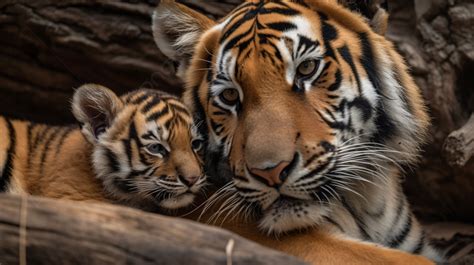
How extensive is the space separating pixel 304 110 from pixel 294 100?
0.06m

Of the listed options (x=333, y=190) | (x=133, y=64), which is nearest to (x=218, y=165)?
(x=333, y=190)

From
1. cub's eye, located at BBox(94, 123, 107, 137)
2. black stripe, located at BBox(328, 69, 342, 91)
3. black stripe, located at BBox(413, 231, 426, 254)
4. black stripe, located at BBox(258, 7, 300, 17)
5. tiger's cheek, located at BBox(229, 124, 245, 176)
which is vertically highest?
black stripe, located at BBox(258, 7, 300, 17)

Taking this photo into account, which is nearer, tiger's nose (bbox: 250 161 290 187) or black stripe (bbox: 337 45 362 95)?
tiger's nose (bbox: 250 161 290 187)

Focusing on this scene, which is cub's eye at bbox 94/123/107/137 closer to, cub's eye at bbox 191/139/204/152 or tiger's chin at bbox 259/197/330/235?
cub's eye at bbox 191/139/204/152

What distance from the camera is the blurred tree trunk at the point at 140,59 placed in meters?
4.08

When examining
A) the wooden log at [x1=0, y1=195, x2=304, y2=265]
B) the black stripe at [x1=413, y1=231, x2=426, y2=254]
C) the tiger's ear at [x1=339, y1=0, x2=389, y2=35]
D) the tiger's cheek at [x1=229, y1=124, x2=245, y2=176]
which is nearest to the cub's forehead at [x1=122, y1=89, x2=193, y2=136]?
the tiger's cheek at [x1=229, y1=124, x2=245, y2=176]

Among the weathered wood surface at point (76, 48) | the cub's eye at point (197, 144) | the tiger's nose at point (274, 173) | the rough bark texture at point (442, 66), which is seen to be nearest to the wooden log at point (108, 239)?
the tiger's nose at point (274, 173)

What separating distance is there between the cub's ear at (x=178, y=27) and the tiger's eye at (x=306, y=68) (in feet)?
2.01

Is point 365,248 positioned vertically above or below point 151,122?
below

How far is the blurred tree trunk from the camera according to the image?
4.08m

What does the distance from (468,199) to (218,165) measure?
1.90 m

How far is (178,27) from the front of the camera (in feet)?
10.9

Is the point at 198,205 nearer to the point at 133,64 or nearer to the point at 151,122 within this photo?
the point at 151,122

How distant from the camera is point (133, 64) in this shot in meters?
4.55
